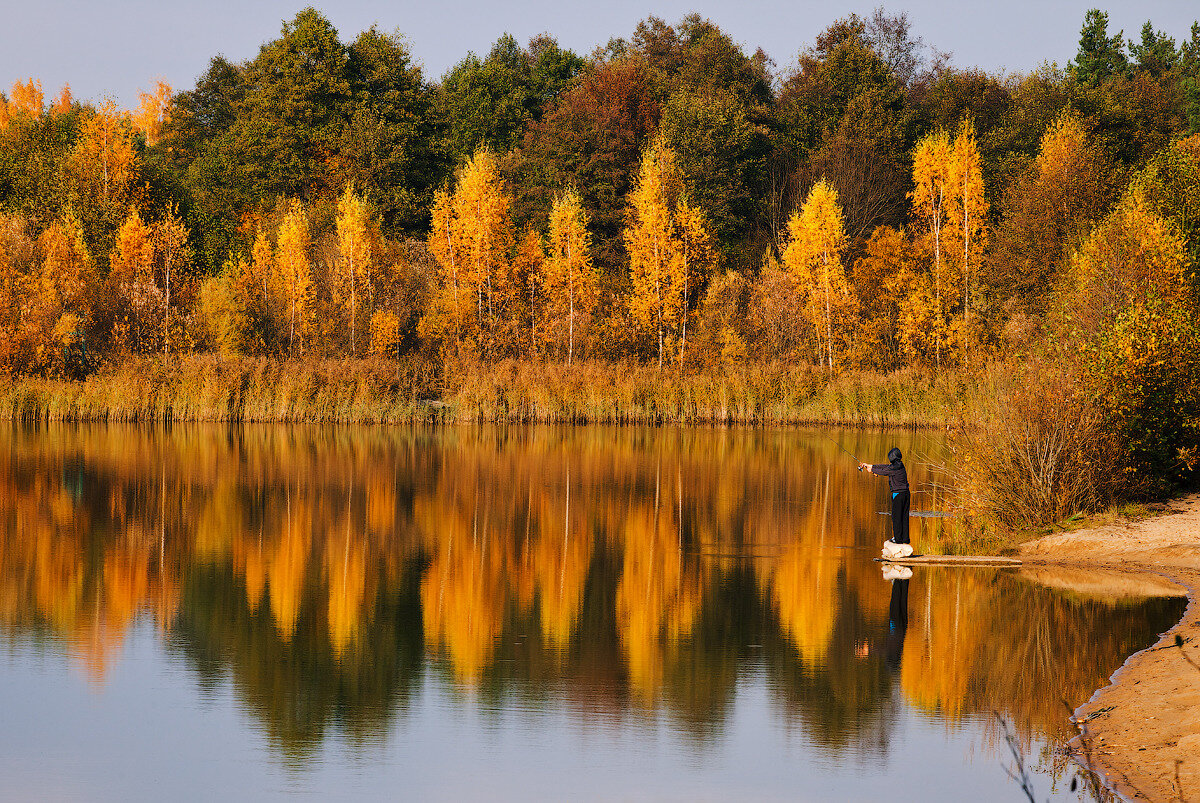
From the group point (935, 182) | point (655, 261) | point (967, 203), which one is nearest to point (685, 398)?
point (655, 261)

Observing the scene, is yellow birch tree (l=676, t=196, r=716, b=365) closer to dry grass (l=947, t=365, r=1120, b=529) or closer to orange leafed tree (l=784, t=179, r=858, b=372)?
orange leafed tree (l=784, t=179, r=858, b=372)

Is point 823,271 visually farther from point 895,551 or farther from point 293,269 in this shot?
point 895,551

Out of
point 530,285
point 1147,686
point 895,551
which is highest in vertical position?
point 530,285

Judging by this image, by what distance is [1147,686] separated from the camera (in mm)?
10641

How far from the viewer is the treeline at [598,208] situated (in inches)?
1938

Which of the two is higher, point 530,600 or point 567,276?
point 567,276

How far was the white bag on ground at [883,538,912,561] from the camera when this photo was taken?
1692 centimetres

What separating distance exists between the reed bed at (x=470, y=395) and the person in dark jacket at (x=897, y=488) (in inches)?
975

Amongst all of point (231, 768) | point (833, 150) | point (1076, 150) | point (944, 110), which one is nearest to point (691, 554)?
point (231, 768)

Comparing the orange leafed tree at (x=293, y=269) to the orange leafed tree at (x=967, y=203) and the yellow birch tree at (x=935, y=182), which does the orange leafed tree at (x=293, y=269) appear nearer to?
→ the yellow birch tree at (x=935, y=182)

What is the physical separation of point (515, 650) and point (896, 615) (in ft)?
15.5

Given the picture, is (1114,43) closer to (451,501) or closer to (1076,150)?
(1076,150)

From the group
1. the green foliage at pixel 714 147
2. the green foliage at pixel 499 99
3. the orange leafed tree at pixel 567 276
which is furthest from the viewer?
the green foliage at pixel 499 99

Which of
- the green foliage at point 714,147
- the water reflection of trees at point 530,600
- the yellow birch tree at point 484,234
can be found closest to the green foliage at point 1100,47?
the green foliage at point 714,147
